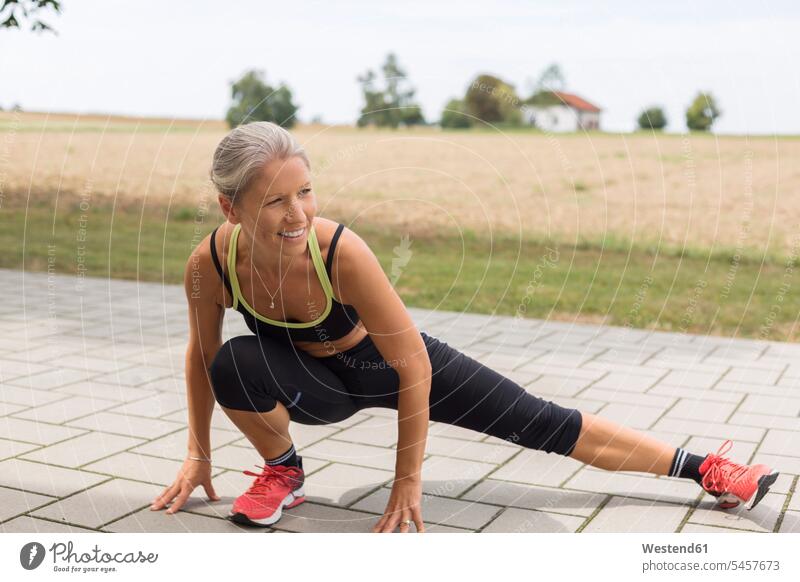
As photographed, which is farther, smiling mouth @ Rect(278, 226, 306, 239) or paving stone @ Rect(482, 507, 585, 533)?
paving stone @ Rect(482, 507, 585, 533)

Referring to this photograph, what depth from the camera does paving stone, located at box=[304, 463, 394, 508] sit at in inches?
124

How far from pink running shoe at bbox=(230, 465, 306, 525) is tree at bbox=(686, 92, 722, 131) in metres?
2.10

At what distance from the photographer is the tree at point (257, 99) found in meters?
3.73

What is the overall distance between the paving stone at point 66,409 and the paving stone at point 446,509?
58.1 inches

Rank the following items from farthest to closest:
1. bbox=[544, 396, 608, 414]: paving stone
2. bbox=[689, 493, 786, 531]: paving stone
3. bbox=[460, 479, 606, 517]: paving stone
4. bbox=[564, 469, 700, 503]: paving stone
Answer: bbox=[544, 396, 608, 414]: paving stone → bbox=[564, 469, 700, 503]: paving stone → bbox=[460, 479, 606, 517]: paving stone → bbox=[689, 493, 786, 531]: paving stone

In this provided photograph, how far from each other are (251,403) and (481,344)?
299 centimetres

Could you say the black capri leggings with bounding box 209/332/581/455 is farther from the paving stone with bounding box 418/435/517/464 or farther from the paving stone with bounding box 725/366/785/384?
the paving stone with bounding box 725/366/785/384

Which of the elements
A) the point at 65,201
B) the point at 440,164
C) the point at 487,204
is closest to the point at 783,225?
the point at 487,204

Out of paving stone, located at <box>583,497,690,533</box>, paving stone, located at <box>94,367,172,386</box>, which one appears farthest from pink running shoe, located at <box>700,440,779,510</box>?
paving stone, located at <box>94,367,172,386</box>

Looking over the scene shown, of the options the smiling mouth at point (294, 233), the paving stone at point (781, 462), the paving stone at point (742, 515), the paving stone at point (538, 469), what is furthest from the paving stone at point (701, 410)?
the smiling mouth at point (294, 233)

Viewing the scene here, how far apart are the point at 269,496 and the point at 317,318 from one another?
55 cm

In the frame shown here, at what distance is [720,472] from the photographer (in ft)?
10.0
